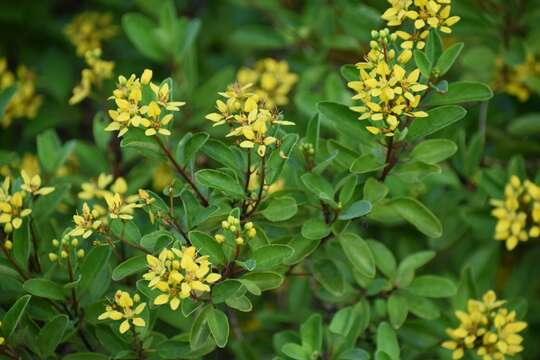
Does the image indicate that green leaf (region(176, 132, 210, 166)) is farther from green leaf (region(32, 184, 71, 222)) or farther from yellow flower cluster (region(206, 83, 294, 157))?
green leaf (region(32, 184, 71, 222))

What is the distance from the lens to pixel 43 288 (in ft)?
6.07

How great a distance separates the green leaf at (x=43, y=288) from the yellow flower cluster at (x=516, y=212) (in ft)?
3.64

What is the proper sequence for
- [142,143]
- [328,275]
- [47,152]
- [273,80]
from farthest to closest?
[273,80], [47,152], [328,275], [142,143]

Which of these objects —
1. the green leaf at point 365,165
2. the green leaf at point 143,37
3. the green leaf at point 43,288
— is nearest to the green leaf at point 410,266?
the green leaf at point 365,165

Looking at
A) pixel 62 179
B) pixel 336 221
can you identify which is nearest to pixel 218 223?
pixel 336 221

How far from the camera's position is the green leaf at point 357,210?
1806mm

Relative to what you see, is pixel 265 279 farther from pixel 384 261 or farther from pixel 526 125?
pixel 526 125

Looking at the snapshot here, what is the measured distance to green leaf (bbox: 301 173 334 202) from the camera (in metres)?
1.86

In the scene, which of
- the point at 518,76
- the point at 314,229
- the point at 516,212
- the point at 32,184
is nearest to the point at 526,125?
the point at 518,76

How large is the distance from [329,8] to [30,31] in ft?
4.23

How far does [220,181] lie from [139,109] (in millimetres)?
229

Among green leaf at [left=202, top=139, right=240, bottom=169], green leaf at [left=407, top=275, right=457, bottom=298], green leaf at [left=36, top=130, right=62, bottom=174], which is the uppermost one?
green leaf at [left=202, top=139, right=240, bottom=169]

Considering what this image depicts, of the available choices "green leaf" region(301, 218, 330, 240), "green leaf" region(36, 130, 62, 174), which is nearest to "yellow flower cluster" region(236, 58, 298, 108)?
"green leaf" region(36, 130, 62, 174)

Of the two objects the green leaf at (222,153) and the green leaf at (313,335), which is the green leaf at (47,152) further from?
the green leaf at (313,335)
